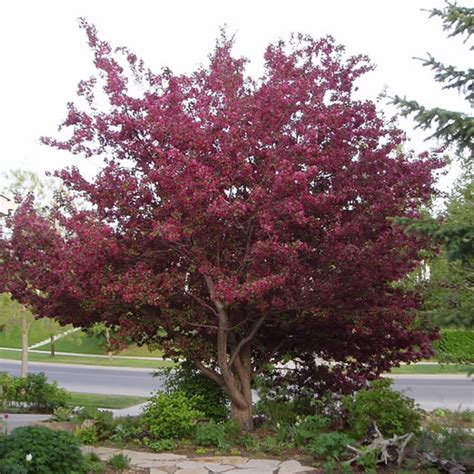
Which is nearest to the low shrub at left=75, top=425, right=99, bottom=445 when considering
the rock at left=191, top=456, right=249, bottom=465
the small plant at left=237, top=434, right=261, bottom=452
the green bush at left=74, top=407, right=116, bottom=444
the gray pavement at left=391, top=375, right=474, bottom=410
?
the green bush at left=74, top=407, right=116, bottom=444

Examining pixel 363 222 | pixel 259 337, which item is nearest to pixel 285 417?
pixel 259 337

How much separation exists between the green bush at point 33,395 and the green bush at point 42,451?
560cm

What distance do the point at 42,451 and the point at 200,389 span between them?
3281 mm

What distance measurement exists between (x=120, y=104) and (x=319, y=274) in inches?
123

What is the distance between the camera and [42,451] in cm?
500

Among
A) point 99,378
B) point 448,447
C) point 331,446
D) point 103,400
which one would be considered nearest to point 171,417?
point 331,446

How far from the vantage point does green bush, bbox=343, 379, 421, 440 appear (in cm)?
648

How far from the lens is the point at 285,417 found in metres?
7.58

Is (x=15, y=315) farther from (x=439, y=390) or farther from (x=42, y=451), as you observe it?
(x=439, y=390)

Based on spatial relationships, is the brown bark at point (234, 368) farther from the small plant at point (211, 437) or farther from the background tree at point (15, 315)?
the background tree at point (15, 315)

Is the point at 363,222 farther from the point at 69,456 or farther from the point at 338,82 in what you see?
the point at 69,456

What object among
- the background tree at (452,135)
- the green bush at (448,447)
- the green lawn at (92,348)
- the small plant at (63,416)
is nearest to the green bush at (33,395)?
the small plant at (63,416)

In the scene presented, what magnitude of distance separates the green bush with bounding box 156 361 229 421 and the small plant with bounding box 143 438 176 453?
846 mm

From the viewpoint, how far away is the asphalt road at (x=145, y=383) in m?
13.7
